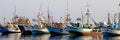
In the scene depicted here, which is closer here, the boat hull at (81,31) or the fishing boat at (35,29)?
the boat hull at (81,31)

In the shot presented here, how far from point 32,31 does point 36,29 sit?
217cm

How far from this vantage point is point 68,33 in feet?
333

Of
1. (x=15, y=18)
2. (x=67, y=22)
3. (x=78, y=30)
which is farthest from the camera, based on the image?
(x=15, y=18)

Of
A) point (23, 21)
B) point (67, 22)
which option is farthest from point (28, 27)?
point (23, 21)

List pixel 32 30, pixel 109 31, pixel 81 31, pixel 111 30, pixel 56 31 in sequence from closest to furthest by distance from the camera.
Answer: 1. pixel 81 31
2. pixel 111 30
3. pixel 109 31
4. pixel 56 31
5. pixel 32 30

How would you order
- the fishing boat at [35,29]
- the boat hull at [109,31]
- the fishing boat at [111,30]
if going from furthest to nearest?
the fishing boat at [35,29], the boat hull at [109,31], the fishing boat at [111,30]

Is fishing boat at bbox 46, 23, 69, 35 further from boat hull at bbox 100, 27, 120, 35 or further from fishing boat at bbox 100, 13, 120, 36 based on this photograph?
fishing boat at bbox 100, 13, 120, 36

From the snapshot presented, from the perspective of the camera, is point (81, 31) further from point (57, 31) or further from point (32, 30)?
point (32, 30)

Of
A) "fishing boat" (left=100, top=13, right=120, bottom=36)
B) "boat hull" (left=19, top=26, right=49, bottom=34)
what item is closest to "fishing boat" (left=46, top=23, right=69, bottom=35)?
"boat hull" (left=19, top=26, right=49, bottom=34)

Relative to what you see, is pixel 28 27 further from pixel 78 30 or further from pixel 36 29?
pixel 78 30

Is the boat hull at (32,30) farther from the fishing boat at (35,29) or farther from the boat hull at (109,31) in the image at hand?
the boat hull at (109,31)

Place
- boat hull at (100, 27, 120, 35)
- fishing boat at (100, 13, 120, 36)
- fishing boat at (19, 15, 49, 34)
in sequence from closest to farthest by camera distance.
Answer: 1. fishing boat at (100, 13, 120, 36)
2. boat hull at (100, 27, 120, 35)
3. fishing boat at (19, 15, 49, 34)

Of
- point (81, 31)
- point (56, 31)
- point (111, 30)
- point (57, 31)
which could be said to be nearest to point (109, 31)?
point (111, 30)

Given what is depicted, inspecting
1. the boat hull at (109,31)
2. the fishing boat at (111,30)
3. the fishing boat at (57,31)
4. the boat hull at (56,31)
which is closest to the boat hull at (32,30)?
the boat hull at (56,31)
